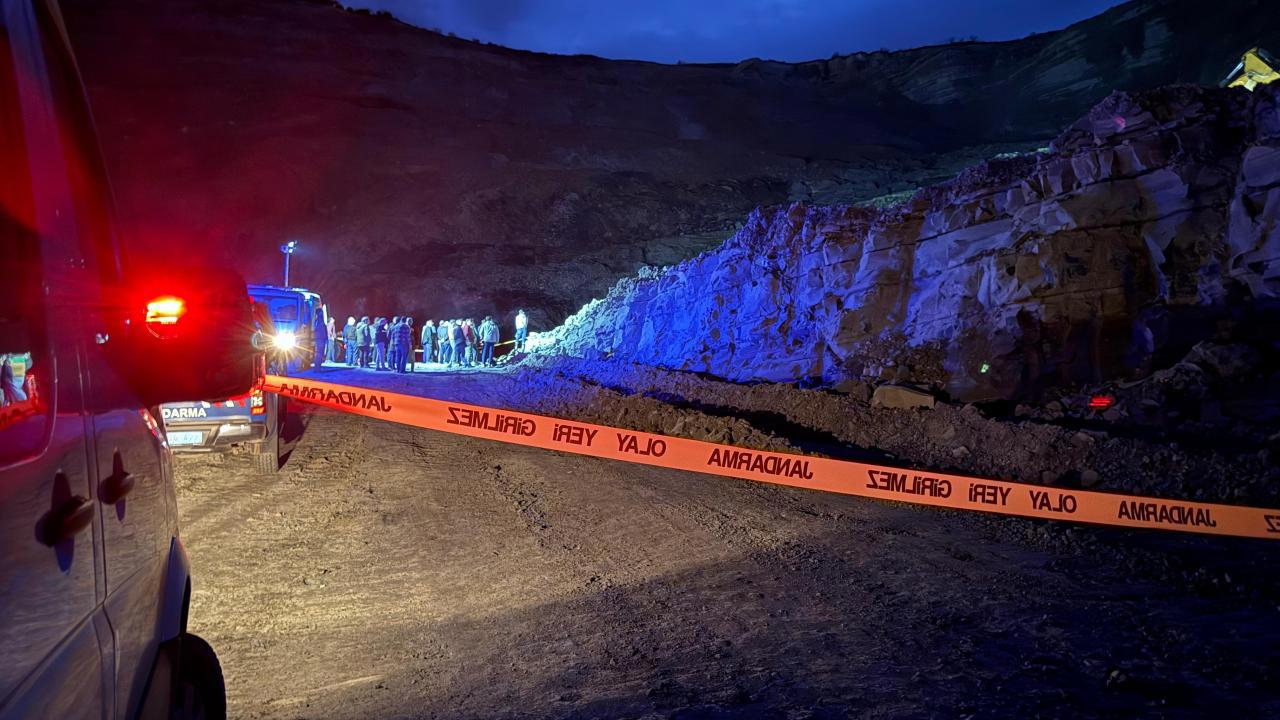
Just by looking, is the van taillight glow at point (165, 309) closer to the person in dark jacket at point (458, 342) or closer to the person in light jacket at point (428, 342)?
the person in dark jacket at point (458, 342)

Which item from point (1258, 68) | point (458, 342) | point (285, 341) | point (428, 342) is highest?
point (1258, 68)

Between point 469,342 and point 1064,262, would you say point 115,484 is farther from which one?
point 469,342

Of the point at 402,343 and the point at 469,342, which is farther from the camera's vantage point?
the point at 469,342

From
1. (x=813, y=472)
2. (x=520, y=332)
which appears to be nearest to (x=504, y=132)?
(x=520, y=332)

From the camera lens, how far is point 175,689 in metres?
2.59

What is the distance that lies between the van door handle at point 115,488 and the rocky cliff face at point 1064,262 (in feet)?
48.5

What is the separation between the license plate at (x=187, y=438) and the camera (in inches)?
321

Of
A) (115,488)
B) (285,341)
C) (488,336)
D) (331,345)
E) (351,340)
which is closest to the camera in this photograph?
(115,488)

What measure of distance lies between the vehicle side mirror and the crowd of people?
2112 centimetres

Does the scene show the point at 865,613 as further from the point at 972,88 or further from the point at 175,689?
→ the point at 972,88

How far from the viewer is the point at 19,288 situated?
1460 millimetres

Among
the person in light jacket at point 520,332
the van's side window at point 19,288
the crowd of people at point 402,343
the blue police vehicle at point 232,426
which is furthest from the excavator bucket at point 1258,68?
the person in light jacket at point 520,332

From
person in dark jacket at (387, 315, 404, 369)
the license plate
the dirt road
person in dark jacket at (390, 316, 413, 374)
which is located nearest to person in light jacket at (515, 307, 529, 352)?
person in dark jacket at (387, 315, 404, 369)

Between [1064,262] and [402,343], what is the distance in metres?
20.0
